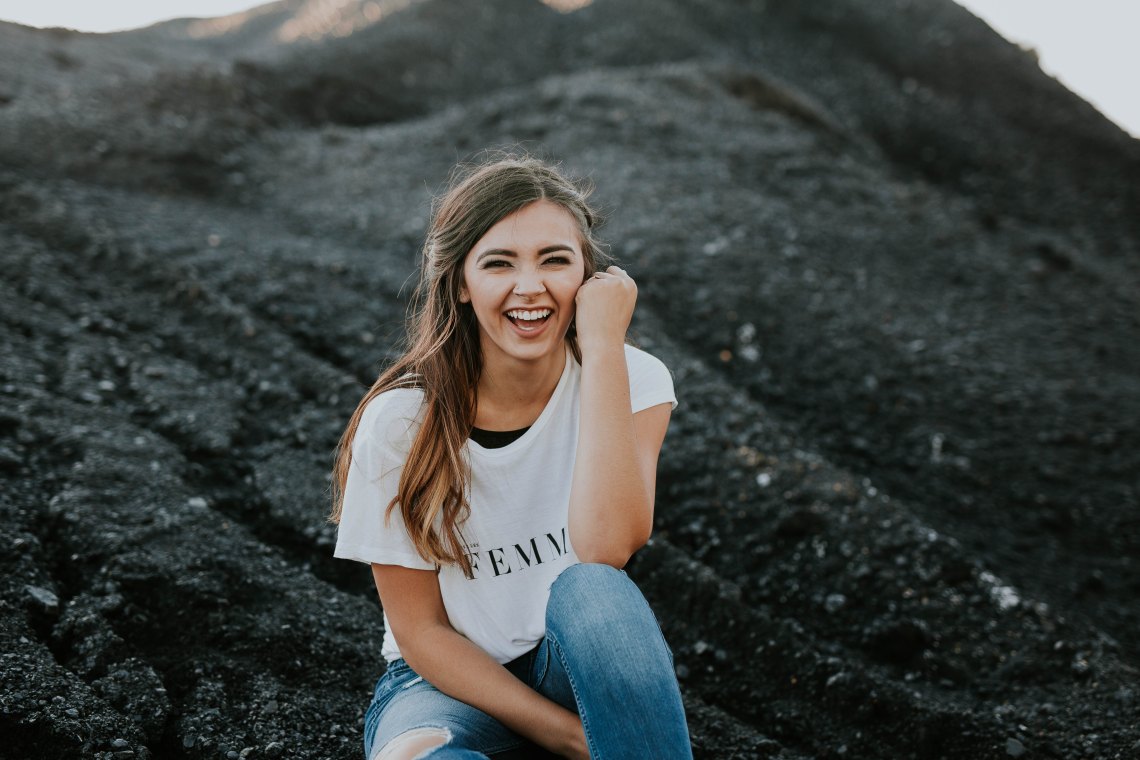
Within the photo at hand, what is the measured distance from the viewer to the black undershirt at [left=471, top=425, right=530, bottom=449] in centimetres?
233

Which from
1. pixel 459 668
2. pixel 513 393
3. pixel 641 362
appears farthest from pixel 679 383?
pixel 459 668

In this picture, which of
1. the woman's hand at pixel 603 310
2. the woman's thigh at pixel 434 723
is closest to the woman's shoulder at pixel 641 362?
the woman's hand at pixel 603 310

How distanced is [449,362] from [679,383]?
2827mm

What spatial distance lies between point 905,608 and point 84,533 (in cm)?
329

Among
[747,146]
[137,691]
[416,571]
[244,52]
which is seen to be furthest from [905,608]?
[244,52]

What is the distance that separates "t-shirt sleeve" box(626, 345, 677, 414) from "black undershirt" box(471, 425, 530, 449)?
12.3 inches

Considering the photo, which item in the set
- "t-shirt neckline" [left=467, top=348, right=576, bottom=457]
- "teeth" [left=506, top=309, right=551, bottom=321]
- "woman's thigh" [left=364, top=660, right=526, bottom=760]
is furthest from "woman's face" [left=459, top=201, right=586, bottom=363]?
"woman's thigh" [left=364, top=660, right=526, bottom=760]

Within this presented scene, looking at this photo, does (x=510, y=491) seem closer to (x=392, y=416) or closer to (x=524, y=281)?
(x=392, y=416)

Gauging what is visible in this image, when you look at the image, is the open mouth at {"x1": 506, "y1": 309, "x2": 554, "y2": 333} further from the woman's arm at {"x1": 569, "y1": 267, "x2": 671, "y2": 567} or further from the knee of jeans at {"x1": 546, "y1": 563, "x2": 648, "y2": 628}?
the knee of jeans at {"x1": 546, "y1": 563, "x2": 648, "y2": 628}

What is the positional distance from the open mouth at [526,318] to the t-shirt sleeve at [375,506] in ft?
1.40

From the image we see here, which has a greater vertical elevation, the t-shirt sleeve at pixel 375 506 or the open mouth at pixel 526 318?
the open mouth at pixel 526 318

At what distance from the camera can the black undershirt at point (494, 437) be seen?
233 cm

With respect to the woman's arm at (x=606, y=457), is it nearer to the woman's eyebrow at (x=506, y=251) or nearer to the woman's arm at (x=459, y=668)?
the woman's eyebrow at (x=506, y=251)

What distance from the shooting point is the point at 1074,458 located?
16.4 ft
